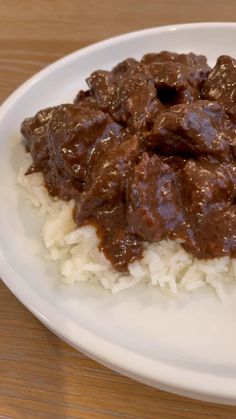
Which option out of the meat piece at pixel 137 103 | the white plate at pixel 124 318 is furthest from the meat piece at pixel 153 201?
the white plate at pixel 124 318

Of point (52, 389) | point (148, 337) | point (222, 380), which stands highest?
point (222, 380)

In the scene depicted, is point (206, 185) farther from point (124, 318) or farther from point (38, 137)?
point (38, 137)

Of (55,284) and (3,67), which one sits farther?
(3,67)

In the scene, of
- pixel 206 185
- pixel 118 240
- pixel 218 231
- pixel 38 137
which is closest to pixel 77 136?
pixel 38 137

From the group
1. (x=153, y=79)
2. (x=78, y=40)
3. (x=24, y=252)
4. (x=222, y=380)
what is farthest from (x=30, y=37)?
(x=222, y=380)

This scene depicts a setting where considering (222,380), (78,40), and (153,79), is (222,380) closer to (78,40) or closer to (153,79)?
(153,79)

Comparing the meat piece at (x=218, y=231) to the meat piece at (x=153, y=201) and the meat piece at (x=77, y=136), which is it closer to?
the meat piece at (x=153, y=201)

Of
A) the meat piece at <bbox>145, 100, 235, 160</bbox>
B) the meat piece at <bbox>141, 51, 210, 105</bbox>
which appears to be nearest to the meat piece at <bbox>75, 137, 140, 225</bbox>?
the meat piece at <bbox>145, 100, 235, 160</bbox>
